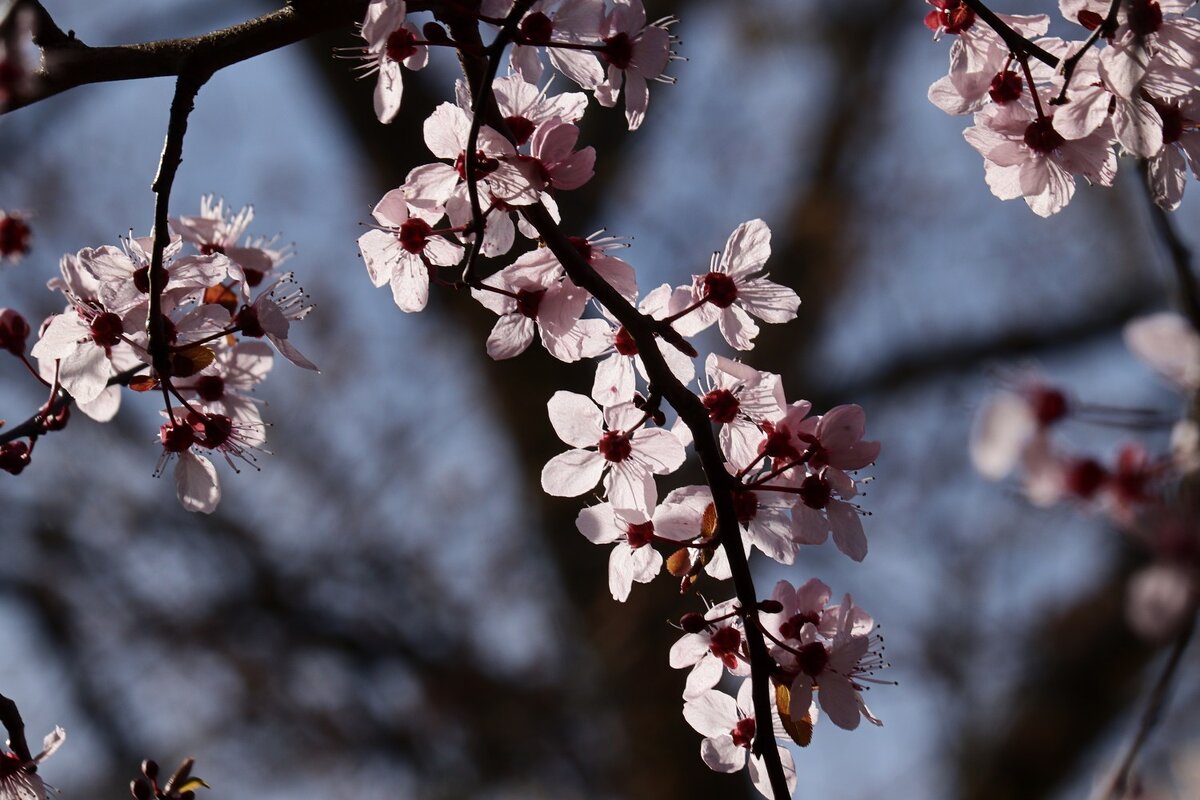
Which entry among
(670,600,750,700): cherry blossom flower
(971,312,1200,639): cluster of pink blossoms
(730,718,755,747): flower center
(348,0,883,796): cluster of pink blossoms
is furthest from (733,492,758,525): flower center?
(971,312,1200,639): cluster of pink blossoms

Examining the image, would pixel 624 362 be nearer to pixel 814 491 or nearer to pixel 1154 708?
pixel 814 491

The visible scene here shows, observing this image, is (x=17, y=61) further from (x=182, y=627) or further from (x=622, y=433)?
(x=182, y=627)

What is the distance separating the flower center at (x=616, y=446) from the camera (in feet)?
3.72

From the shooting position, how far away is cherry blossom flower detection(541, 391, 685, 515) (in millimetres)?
1126

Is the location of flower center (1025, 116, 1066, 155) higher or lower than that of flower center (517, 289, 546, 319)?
lower

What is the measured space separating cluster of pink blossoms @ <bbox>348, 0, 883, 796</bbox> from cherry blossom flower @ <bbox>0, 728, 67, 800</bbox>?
0.59 m

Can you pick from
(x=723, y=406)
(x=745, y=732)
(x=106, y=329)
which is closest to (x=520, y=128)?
(x=723, y=406)

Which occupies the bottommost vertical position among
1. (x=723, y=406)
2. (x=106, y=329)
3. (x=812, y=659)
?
(x=812, y=659)

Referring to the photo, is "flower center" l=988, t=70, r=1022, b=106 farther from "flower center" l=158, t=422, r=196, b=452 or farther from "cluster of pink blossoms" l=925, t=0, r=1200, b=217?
"flower center" l=158, t=422, r=196, b=452

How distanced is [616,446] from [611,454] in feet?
0.04

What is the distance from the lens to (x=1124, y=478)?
758 millimetres

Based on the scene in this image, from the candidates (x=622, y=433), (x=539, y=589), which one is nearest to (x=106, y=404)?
(x=622, y=433)

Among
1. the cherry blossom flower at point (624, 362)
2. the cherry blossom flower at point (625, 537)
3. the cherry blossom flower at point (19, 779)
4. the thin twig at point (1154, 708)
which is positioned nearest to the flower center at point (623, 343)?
the cherry blossom flower at point (624, 362)

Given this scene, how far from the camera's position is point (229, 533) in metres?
4.90
